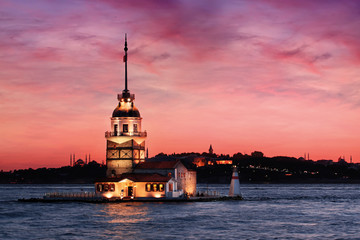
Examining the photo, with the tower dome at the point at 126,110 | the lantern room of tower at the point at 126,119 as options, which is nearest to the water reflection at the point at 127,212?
the lantern room of tower at the point at 126,119

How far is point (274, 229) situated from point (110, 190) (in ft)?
97.9

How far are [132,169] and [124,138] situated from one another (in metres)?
4.49

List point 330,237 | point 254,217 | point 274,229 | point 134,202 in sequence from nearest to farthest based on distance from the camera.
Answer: point 330,237
point 274,229
point 254,217
point 134,202

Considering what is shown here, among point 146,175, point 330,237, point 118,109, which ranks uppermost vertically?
point 118,109

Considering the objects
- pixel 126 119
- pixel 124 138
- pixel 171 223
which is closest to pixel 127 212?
pixel 171 223

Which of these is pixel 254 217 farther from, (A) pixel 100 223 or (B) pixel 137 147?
(B) pixel 137 147

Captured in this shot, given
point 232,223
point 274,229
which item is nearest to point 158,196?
point 232,223

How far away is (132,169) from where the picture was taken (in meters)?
84.2

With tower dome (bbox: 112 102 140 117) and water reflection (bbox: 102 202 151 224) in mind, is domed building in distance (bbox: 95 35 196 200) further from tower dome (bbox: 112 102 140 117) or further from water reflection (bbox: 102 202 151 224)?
water reflection (bbox: 102 202 151 224)

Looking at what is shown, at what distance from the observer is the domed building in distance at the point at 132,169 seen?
8000cm

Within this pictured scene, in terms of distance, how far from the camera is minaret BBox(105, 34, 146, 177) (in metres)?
84.7

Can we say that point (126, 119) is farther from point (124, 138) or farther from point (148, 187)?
point (148, 187)

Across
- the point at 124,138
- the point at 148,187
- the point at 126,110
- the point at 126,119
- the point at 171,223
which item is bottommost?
the point at 171,223

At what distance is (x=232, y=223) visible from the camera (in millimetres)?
61656
